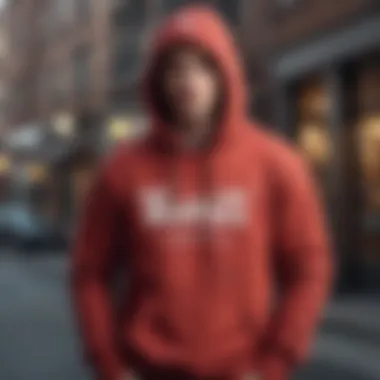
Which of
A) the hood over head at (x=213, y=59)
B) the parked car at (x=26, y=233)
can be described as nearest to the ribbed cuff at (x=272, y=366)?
the hood over head at (x=213, y=59)

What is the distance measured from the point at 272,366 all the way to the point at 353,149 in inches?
834

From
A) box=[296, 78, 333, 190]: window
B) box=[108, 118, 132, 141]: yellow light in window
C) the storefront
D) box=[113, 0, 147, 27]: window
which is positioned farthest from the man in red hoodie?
box=[108, 118, 132, 141]: yellow light in window

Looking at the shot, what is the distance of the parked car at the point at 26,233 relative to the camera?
1743 inches

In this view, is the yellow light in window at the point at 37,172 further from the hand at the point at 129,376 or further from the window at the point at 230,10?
the hand at the point at 129,376

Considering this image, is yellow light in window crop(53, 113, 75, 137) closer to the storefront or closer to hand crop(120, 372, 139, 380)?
the storefront

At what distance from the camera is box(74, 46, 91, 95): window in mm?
50812

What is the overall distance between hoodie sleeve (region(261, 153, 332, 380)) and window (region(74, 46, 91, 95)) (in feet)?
156

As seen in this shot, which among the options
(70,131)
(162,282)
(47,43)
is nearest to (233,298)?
(162,282)

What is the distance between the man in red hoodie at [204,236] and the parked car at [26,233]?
41.3 meters

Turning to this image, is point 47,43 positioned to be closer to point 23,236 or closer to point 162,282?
point 23,236

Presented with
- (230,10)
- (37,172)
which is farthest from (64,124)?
(230,10)

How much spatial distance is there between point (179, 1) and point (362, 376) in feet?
79.9

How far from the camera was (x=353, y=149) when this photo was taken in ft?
78.4

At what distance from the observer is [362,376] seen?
41.9 feet
